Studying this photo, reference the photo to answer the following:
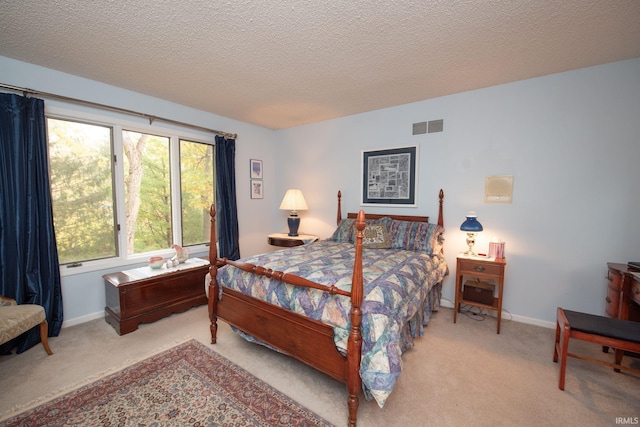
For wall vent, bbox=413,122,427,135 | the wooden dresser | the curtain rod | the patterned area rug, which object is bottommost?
the patterned area rug

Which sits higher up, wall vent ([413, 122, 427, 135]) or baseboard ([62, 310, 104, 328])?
wall vent ([413, 122, 427, 135])

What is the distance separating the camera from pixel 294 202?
4254 mm

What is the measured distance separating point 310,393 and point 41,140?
332cm

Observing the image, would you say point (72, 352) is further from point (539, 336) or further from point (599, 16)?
point (599, 16)

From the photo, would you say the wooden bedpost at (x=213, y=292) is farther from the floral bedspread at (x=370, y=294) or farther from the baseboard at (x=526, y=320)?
the baseboard at (x=526, y=320)

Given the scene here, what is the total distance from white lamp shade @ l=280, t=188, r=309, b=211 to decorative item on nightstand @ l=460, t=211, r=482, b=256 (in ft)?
7.66

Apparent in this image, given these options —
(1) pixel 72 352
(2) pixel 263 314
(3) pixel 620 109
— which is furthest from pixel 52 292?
(3) pixel 620 109

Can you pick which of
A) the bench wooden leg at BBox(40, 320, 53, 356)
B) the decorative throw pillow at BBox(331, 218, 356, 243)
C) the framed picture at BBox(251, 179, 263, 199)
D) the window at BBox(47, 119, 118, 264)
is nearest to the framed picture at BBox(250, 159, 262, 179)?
the framed picture at BBox(251, 179, 263, 199)

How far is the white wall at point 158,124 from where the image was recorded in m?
2.56

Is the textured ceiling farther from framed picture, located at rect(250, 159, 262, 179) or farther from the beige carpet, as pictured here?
the beige carpet

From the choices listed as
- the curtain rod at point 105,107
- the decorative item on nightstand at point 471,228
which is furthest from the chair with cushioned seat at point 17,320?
the decorative item on nightstand at point 471,228

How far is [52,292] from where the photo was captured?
2576mm

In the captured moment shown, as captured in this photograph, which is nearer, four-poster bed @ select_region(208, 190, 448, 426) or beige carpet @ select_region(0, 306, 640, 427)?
four-poster bed @ select_region(208, 190, 448, 426)

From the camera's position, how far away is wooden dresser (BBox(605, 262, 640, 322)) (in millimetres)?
2041
